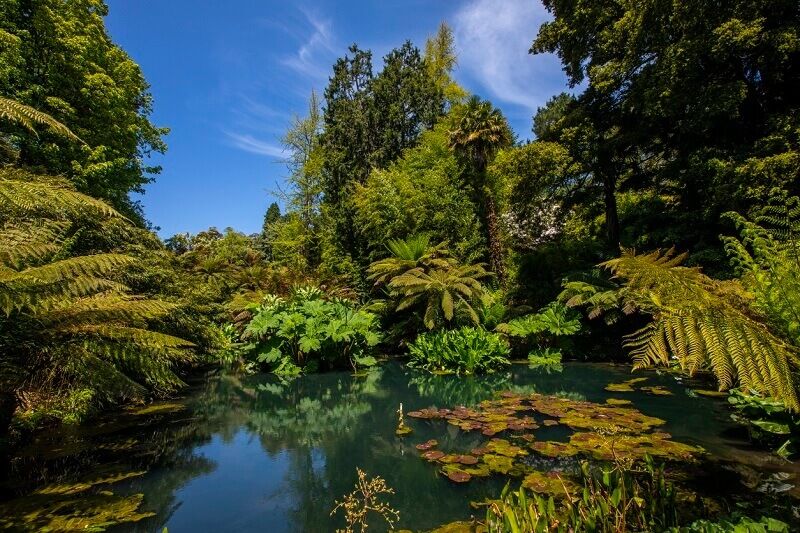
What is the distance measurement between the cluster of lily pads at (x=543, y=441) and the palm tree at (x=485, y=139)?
314 inches

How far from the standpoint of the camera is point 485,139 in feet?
41.0

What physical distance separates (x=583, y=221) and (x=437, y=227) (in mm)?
4612

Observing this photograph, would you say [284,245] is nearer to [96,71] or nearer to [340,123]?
[340,123]

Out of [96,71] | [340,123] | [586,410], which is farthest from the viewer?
[340,123]

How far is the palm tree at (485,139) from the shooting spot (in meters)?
12.6

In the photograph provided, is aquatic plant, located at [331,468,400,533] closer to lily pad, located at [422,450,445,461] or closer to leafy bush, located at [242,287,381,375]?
lily pad, located at [422,450,445,461]

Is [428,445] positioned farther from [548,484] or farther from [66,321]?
[66,321]

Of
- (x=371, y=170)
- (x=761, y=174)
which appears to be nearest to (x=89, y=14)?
(x=371, y=170)


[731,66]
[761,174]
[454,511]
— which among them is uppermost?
[731,66]

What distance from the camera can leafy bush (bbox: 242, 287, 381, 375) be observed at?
8.84m

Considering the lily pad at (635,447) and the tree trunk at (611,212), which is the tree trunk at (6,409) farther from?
the tree trunk at (611,212)

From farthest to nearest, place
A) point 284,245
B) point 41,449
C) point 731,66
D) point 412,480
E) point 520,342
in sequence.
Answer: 1. point 284,245
2. point 520,342
3. point 731,66
4. point 41,449
5. point 412,480

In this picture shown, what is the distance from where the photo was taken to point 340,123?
53.8 ft

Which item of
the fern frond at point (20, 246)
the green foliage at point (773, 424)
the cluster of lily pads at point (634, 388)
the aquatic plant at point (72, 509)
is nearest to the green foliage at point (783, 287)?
the green foliage at point (773, 424)
